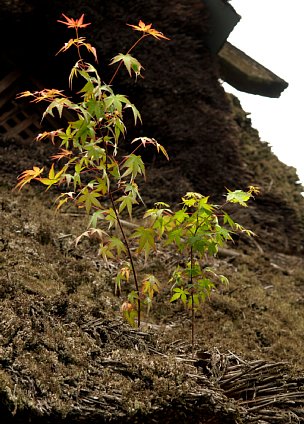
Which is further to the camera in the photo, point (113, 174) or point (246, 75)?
point (246, 75)

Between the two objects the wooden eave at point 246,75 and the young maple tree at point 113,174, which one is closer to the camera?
the young maple tree at point 113,174

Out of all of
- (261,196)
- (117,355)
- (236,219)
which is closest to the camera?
(117,355)

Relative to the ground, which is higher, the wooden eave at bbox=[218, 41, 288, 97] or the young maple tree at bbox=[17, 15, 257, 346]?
the young maple tree at bbox=[17, 15, 257, 346]

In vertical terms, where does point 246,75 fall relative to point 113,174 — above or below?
Answer: below

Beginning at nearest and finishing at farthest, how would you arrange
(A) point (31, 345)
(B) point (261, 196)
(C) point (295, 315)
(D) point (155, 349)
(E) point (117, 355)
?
(A) point (31, 345), (E) point (117, 355), (D) point (155, 349), (C) point (295, 315), (B) point (261, 196)

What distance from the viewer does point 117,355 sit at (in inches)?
124

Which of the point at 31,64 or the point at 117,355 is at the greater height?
the point at 117,355

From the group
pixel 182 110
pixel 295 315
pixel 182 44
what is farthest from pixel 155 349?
pixel 182 44

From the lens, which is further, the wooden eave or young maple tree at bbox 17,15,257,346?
the wooden eave

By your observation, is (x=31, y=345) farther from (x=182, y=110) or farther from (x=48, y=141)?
(x=182, y=110)

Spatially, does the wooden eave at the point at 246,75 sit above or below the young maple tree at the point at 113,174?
below

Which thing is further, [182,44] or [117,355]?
[182,44]

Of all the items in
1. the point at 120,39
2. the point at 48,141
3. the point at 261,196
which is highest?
the point at 120,39

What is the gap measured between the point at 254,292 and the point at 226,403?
269 cm
